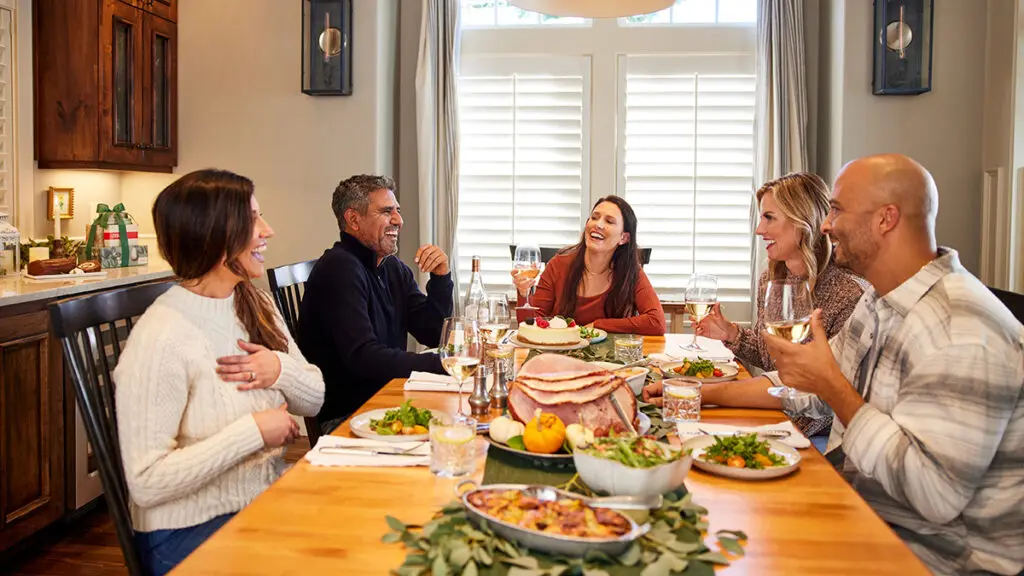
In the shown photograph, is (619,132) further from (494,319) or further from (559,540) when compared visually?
(559,540)

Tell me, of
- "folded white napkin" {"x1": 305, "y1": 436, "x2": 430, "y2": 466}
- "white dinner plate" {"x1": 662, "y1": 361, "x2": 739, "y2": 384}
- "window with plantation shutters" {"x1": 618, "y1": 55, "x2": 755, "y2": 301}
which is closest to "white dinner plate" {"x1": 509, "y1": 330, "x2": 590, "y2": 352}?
"white dinner plate" {"x1": 662, "y1": 361, "x2": 739, "y2": 384}

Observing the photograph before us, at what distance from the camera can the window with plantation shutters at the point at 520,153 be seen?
480 centimetres

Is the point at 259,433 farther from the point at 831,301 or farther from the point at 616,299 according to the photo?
the point at 616,299

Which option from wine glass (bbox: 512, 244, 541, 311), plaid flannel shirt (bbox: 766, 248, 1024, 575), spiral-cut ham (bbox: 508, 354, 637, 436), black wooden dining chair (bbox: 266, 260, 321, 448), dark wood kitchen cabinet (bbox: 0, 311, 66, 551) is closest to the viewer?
plaid flannel shirt (bbox: 766, 248, 1024, 575)

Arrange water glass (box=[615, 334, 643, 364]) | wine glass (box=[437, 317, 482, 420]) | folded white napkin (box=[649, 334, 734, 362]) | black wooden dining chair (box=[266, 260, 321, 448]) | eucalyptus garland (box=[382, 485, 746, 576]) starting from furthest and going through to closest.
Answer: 1. black wooden dining chair (box=[266, 260, 321, 448])
2. folded white napkin (box=[649, 334, 734, 362])
3. water glass (box=[615, 334, 643, 364])
4. wine glass (box=[437, 317, 482, 420])
5. eucalyptus garland (box=[382, 485, 746, 576])

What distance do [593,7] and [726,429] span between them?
4.84 feet

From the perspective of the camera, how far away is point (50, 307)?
1.59 m

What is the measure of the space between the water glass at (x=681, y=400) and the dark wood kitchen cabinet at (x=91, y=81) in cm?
326

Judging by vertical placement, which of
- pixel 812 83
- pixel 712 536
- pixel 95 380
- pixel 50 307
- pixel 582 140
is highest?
pixel 812 83

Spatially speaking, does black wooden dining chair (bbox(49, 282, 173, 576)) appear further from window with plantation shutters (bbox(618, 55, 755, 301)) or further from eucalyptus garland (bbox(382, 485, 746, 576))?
window with plantation shutters (bbox(618, 55, 755, 301))

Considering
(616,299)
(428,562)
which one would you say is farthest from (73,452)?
(428,562)

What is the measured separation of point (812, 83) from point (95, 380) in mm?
4028

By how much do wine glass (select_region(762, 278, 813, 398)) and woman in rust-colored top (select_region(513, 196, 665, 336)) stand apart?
186 cm

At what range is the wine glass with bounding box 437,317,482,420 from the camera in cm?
182
